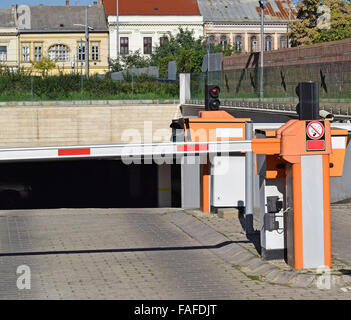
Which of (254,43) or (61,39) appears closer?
(61,39)

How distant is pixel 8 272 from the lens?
44.2 ft

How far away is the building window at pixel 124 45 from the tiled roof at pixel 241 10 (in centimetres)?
856

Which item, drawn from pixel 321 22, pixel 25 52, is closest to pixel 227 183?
pixel 321 22

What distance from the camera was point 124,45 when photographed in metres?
94.9

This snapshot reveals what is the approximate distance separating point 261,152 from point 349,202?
7454 mm

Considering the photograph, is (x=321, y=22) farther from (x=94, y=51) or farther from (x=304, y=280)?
(x=304, y=280)

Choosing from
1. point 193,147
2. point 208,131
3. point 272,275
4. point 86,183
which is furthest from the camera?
point 86,183

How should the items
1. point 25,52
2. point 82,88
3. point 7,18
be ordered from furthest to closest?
point 7,18, point 25,52, point 82,88

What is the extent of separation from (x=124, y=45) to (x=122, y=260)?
8184 cm

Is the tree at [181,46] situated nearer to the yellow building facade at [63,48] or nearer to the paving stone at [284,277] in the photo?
the yellow building facade at [63,48]

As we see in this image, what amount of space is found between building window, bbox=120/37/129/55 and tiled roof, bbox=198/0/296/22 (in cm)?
856

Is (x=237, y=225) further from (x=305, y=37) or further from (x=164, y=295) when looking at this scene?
(x=305, y=37)

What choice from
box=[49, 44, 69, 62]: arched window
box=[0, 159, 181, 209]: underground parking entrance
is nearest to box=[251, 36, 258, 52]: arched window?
box=[49, 44, 69, 62]: arched window
